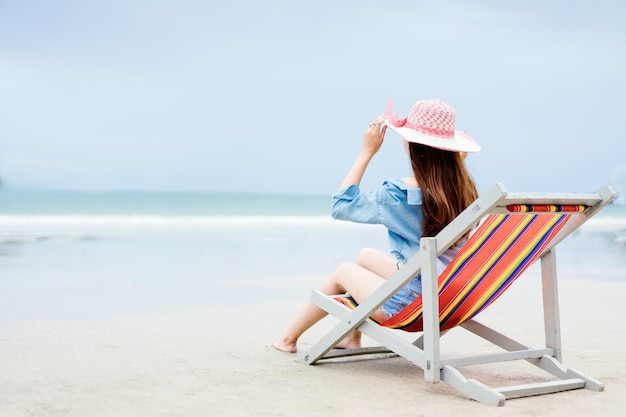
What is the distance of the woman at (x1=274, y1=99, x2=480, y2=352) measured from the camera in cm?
348

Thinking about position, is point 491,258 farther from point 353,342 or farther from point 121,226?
point 121,226

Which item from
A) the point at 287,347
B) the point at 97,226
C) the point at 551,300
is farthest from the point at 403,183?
the point at 97,226

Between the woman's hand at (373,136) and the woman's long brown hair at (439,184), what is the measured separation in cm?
14

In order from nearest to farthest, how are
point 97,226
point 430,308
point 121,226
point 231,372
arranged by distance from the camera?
point 430,308 → point 231,372 → point 97,226 → point 121,226

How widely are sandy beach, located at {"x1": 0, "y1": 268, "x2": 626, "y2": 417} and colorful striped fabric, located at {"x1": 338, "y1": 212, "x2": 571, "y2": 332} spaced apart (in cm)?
37

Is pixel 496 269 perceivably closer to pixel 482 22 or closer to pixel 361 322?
pixel 361 322

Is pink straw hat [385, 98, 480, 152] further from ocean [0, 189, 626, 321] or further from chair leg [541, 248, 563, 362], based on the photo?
ocean [0, 189, 626, 321]

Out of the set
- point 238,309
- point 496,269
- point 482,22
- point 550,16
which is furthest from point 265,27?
point 496,269

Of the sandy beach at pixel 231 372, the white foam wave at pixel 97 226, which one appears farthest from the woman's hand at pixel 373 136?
the white foam wave at pixel 97 226

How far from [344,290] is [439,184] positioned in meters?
0.77

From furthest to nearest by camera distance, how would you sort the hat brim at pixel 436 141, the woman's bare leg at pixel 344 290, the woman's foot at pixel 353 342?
the woman's foot at pixel 353 342 → the woman's bare leg at pixel 344 290 → the hat brim at pixel 436 141

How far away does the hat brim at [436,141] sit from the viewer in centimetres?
343

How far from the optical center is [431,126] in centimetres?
353

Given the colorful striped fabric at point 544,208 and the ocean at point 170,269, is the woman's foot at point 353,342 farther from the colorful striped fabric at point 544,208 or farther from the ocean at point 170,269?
the ocean at point 170,269
